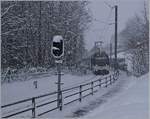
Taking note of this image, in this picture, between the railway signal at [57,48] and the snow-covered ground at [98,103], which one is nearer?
the snow-covered ground at [98,103]

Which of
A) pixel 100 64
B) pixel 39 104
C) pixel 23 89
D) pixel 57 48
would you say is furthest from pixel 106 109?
pixel 100 64

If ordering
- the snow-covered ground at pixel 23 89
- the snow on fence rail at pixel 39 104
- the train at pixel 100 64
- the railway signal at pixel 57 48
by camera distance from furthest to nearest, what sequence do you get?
1. the train at pixel 100 64
2. the snow-covered ground at pixel 23 89
3. the railway signal at pixel 57 48
4. the snow on fence rail at pixel 39 104

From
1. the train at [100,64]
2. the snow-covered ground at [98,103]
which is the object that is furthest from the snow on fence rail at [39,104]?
the train at [100,64]

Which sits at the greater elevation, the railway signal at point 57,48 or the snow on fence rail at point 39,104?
the railway signal at point 57,48

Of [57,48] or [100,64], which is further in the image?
[100,64]

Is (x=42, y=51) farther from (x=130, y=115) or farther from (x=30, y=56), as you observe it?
(x=130, y=115)

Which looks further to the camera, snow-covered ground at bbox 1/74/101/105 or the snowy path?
snow-covered ground at bbox 1/74/101/105

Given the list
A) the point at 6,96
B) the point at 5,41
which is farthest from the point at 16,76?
the point at 5,41

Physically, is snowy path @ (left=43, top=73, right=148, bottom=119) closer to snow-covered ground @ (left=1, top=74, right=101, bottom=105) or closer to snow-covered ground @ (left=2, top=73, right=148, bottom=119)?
snow-covered ground @ (left=2, top=73, right=148, bottom=119)

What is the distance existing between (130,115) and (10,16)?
3231 centimetres

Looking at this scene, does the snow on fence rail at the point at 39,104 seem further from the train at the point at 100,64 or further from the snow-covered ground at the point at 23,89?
the train at the point at 100,64

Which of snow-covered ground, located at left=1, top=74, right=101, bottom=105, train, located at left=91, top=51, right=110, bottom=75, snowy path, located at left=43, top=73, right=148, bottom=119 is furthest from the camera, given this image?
train, located at left=91, top=51, right=110, bottom=75

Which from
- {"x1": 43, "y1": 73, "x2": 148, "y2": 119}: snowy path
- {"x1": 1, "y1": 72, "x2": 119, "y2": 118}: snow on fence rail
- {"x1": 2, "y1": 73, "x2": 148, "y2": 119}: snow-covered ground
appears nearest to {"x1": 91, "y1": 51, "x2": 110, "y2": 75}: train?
{"x1": 2, "y1": 73, "x2": 148, "y2": 119}: snow-covered ground

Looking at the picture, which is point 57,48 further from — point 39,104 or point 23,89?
point 23,89
